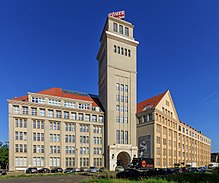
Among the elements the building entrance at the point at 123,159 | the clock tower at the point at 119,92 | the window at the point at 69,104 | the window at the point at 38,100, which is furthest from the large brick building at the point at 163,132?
the window at the point at 38,100

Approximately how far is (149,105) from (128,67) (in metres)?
13.1

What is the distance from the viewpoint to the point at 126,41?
71.8 metres

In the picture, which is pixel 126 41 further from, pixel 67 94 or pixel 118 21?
pixel 67 94

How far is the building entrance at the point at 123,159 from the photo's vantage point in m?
66.7

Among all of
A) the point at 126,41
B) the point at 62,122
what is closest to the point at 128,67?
the point at 126,41

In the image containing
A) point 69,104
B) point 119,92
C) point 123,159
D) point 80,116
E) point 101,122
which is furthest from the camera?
point 123,159

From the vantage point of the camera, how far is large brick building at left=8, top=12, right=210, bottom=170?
57344mm

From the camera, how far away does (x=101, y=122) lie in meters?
68.0

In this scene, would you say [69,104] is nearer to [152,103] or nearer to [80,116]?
[80,116]

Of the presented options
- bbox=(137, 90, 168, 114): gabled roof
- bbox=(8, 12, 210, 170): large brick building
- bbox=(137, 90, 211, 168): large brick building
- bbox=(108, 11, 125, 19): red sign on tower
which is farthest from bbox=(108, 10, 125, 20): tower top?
bbox=(137, 90, 211, 168): large brick building

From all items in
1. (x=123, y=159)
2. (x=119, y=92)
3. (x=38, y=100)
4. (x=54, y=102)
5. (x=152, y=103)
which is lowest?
(x=123, y=159)

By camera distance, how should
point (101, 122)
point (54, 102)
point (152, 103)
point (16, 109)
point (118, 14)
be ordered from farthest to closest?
point (118, 14) < point (152, 103) < point (101, 122) < point (54, 102) < point (16, 109)

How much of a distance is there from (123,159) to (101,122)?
496 inches

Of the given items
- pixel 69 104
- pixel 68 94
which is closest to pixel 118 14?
pixel 68 94
